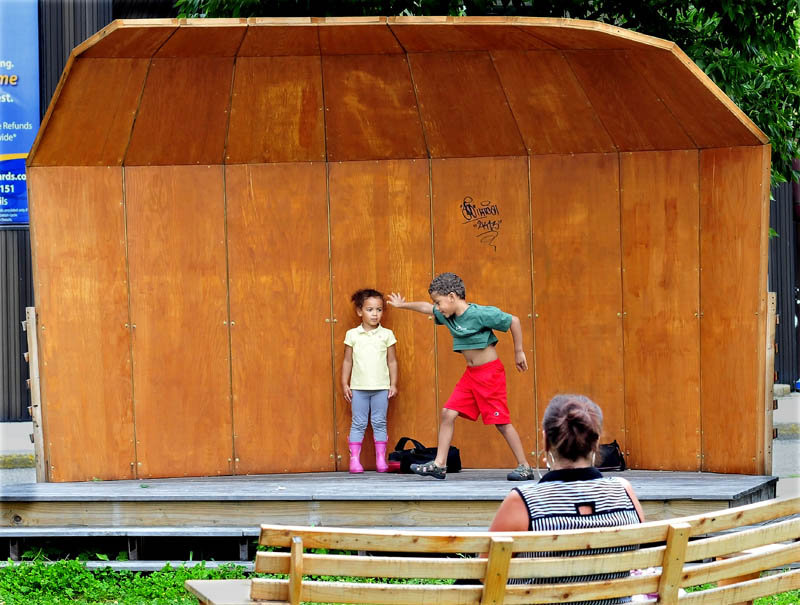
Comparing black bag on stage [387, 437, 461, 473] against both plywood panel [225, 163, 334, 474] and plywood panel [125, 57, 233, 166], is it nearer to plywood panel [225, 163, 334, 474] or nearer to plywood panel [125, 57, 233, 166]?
plywood panel [225, 163, 334, 474]

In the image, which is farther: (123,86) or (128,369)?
(128,369)

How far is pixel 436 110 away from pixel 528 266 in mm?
1388

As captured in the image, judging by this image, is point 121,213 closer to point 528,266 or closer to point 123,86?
point 123,86

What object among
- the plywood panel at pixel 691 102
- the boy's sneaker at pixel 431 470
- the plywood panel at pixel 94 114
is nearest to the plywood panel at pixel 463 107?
the plywood panel at pixel 691 102

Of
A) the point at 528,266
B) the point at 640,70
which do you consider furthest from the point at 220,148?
the point at 640,70

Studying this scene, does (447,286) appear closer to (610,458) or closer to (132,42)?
(610,458)

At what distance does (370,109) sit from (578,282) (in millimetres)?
2070

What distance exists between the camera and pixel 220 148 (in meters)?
8.77

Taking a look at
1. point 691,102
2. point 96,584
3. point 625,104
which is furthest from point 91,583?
point 691,102

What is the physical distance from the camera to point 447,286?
796 centimetres

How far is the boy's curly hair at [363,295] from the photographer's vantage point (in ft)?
28.5

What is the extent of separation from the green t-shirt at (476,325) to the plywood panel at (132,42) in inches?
103

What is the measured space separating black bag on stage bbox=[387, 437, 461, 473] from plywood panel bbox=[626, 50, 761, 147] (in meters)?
2.94

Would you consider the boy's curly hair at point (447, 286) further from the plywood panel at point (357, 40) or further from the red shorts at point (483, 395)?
the plywood panel at point (357, 40)
